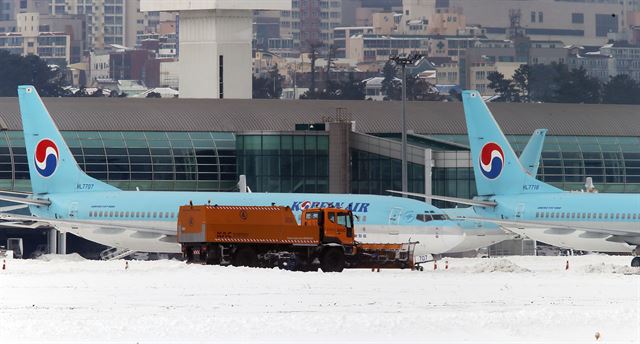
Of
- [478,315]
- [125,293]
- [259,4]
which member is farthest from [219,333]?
[259,4]

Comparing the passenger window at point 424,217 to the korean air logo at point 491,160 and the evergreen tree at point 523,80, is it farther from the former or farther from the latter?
the evergreen tree at point 523,80

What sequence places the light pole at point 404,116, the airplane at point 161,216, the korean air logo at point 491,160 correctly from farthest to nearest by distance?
the light pole at point 404,116
the korean air logo at point 491,160
the airplane at point 161,216

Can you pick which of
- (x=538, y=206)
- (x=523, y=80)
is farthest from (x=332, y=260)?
(x=523, y=80)

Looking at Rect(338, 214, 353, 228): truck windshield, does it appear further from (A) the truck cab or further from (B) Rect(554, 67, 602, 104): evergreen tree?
(B) Rect(554, 67, 602, 104): evergreen tree

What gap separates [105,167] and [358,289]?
48056mm

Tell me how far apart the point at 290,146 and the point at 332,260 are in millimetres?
39039

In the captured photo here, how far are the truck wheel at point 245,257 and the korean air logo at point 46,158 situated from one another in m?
17.2

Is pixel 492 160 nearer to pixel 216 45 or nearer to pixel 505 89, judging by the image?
pixel 216 45

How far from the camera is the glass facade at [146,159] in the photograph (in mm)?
97062

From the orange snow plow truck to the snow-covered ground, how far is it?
1.46 meters

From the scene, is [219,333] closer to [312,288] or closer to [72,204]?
[312,288]

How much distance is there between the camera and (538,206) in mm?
72875

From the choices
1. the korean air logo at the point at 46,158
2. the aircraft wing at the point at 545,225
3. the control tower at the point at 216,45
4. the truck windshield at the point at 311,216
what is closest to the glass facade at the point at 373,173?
the control tower at the point at 216,45

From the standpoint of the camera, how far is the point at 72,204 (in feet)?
248
